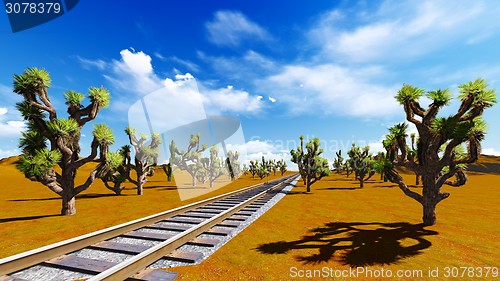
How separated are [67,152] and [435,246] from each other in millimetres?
15544

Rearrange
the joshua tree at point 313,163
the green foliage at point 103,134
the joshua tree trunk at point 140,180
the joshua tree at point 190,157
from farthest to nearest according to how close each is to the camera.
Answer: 1. the joshua tree at point 190,157
2. the joshua tree at point 313,163
3. the joshua tree trunk at point 140,180
4. the green foliage at point 103,134

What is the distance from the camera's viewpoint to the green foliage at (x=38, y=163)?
32.4 ft

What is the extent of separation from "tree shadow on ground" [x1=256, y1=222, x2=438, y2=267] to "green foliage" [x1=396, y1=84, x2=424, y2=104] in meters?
5.00

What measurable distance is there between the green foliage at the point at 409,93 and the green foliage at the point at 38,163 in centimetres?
1549

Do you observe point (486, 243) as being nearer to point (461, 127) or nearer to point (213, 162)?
point (461, 127)

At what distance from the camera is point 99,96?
454 inches

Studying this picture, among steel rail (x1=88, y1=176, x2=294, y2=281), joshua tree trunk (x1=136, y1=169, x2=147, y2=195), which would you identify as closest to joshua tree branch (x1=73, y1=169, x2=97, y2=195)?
steel rail (x1=88, y1=176, x2=294, y2=281)

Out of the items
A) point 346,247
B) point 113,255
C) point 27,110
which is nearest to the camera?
point 113,255

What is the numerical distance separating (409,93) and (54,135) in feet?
52.2

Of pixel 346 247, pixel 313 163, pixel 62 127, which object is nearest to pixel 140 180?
pixel 62 127

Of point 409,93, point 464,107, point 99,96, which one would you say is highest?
point 99,96

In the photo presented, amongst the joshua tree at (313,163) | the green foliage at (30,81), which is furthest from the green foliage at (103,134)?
the joshua tree at (313,163)

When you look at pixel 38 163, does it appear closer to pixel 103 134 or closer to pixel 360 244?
pixel 103 134

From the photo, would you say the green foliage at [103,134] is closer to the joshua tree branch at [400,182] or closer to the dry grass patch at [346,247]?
the dry grass patch at [346,247]
